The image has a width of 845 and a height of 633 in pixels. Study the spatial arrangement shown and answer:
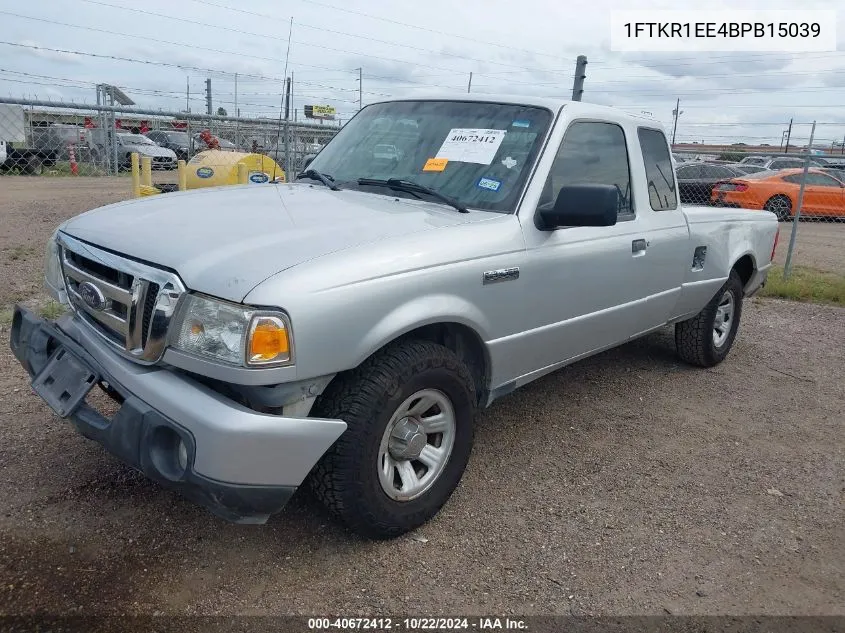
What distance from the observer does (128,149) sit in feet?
65.9

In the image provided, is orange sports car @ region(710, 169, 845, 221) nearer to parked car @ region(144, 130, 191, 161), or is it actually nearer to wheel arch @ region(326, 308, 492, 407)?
wheel arch @ region(326, 308, 492, 407)

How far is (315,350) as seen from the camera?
2.43 meters

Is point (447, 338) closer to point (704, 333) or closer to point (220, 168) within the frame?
point (704, 333)

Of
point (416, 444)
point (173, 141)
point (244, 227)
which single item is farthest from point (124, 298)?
point (173, 141)

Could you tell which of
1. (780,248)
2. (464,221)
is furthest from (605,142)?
(780,248)

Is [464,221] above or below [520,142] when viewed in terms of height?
below

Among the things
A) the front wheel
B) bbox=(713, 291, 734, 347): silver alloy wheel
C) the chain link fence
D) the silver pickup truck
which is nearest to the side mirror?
the silver pickup truck

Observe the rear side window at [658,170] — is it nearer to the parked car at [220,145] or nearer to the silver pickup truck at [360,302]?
the silver pickup truck at [360,302]

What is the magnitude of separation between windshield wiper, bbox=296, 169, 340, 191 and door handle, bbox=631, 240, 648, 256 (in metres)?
1.70

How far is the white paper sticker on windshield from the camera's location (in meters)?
3.53

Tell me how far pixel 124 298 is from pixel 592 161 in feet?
8.37

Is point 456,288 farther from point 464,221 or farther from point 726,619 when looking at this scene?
point 726,619

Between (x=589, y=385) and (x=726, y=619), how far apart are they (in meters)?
2.49

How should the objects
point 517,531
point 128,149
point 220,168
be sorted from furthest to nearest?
point 128,149 → point 220,168 → point 517,531
